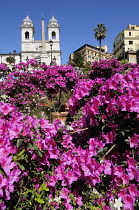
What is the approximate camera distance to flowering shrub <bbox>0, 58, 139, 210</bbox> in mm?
1760

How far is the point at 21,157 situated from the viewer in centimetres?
161

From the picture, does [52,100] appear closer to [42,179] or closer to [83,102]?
[83,102]

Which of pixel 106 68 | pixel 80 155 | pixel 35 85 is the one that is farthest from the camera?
pixel 106 68

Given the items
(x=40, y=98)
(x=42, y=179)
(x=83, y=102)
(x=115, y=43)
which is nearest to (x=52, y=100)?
(x=40, y=98)

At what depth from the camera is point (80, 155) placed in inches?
77.3

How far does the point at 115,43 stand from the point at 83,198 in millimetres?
86119

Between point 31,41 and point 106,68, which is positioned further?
point 31,41

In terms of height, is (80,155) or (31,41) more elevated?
(31,41)

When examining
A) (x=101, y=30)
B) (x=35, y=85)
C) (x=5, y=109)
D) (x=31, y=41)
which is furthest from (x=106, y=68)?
(x=31, y=41)

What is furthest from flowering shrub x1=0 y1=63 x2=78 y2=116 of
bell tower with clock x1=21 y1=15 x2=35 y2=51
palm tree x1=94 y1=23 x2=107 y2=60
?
bell tower with clock x1=21 y1=15 x2=35 y2=51

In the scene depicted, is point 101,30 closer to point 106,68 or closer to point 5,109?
point 106,68

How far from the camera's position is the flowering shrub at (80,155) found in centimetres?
176

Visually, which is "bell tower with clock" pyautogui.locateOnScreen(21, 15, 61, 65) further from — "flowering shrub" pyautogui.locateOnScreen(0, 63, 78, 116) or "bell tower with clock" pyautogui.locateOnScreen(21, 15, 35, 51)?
"flowering shrub" pyautogui.locateOnScreen(0, 63, 78, 116)

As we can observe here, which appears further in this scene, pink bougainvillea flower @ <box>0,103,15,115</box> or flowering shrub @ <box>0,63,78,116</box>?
flowering shrub @ <box>0,63,78,116</box>
